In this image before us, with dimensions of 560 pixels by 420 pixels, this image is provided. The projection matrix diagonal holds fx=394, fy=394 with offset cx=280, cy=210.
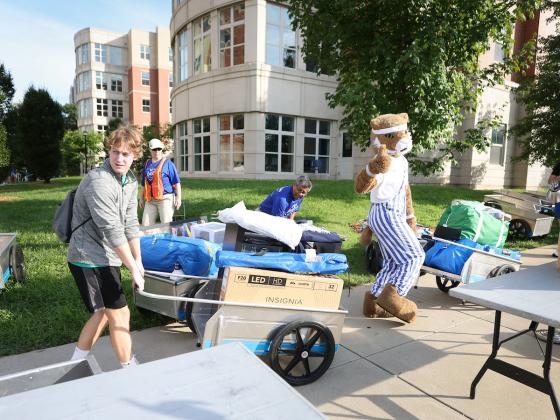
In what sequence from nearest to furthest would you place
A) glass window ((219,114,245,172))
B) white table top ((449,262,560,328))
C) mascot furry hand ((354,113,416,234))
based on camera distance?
white table top ((449,262,560,328))
mascot furry hand ((354,113,416,234))
glass window ((219,114,245,172))

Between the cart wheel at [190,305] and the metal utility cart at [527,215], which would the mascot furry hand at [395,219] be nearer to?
the cart wheel at [190,305]

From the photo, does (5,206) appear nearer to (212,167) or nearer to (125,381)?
(212,167)

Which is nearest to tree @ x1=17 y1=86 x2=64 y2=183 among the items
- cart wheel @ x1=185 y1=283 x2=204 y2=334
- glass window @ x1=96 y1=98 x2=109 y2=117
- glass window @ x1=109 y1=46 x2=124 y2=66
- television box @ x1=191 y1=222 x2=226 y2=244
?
television box @ x1=191 y1=222 x2=226 y2=244

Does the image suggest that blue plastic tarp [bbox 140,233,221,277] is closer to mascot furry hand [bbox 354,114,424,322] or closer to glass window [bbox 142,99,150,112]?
mascot furry hand [bbox 354,114,424,322]

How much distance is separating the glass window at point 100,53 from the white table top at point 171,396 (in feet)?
211

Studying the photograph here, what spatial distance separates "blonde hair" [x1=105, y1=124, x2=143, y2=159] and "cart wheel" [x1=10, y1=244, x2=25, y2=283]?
3042 mm

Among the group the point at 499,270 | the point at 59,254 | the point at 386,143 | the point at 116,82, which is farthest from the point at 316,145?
the point at 116,82

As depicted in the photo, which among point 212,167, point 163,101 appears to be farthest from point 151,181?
point 163,101

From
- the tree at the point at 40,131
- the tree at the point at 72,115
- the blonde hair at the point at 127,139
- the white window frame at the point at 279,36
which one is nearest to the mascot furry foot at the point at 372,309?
the blonde hair at the point at 127,139

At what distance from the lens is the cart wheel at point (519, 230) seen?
886 cm

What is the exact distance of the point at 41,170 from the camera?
24828mm

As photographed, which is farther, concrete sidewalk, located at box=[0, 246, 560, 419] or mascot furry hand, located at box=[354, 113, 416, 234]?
mascot furry hand, located at box=[354, 113, 416, 234]

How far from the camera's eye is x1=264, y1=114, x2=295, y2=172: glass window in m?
20.5

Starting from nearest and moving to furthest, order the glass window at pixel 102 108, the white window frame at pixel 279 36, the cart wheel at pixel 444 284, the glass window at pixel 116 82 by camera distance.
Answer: the cart wheel at pixel 444 284 → the white window frame at pixel 279 36 → the glass window at pixel 116 82 → the glass window at pixel 102 108
